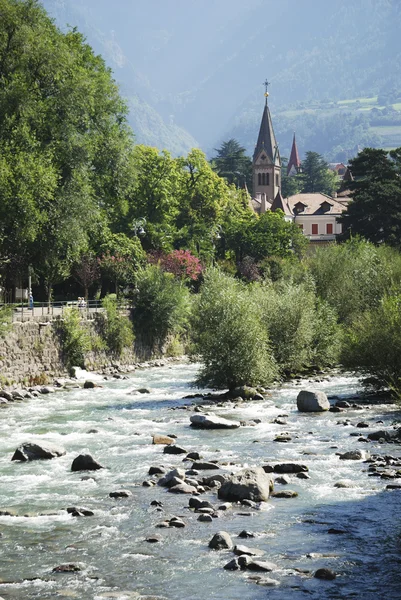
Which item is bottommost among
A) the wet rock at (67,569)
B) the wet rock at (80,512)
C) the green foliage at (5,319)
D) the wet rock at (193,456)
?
the wet rock at (67,569)

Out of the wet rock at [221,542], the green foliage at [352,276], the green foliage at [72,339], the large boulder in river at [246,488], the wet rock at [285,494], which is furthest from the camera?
the green foliage at [352,276]

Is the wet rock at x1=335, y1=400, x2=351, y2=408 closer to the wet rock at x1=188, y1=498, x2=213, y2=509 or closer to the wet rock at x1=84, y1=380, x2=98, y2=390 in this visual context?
the wet rock at x1=84, y1=380, x2=98, y2=390

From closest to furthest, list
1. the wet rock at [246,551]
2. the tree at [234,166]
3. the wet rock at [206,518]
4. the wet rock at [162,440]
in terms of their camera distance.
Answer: the wet rock at [246,551]
the wet rock at [206,518]
the wet rock at [162,440]
the tree at [234,166]

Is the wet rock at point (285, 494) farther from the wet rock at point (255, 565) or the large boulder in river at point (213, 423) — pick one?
the large boulder in river at point (213, 423)

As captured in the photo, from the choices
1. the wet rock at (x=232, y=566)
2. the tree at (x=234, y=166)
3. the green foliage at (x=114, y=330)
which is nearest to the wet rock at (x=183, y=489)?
the wet rock at (x=232, y=566)

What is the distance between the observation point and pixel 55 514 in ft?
65.8

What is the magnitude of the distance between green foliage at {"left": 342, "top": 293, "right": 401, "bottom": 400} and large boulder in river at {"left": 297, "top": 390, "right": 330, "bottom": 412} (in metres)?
2.62

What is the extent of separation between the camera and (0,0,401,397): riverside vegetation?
133 ft

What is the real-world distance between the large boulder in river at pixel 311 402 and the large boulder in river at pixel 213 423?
424cm

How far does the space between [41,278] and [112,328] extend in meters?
13.6

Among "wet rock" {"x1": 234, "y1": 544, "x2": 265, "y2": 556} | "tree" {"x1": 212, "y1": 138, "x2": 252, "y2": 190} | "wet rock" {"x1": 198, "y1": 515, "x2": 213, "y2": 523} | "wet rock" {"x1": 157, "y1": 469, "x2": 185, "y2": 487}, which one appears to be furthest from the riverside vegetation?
"tree" {"x1": 212, "y1": 138, "x2": 252, "y2": 190}

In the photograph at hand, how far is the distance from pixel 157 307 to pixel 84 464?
33.3 meters

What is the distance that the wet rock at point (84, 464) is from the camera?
24.6 m

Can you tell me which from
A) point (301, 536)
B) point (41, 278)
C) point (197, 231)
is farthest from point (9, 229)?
point (197, 231)
